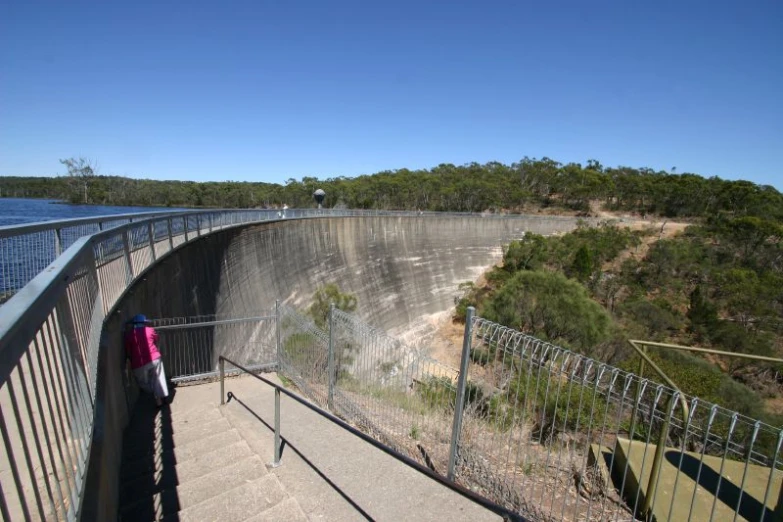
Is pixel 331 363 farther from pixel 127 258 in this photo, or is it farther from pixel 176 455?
pixel 127 258

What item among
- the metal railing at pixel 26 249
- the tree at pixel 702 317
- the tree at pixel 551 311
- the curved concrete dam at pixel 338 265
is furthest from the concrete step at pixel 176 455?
the tree at pixel 702 317

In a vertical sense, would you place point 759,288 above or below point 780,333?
above

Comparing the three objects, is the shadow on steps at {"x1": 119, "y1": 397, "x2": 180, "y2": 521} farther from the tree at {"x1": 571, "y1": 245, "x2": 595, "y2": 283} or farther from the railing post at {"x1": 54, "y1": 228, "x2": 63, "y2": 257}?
the tree at {"x1": 571, "y1": 245, "x2": 595, "y2": 283}

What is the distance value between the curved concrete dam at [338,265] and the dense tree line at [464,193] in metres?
28.4

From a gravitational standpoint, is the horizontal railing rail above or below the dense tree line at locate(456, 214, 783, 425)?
above

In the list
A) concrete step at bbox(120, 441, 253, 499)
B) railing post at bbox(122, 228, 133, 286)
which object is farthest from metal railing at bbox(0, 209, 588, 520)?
concrete step at bbox(120, 441, 253, 499)

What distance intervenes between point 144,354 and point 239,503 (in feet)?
9.66

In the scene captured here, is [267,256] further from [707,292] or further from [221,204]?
[221,204]

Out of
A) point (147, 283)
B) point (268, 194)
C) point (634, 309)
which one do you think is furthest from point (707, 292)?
point (268, 194)

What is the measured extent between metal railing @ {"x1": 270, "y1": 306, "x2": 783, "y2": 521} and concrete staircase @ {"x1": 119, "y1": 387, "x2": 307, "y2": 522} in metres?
1.86

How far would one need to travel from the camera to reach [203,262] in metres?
12.0

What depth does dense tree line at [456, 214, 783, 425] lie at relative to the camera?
19688mm

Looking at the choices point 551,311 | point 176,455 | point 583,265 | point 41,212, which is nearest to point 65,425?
point 176,455

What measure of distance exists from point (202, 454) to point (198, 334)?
6.15 metres
